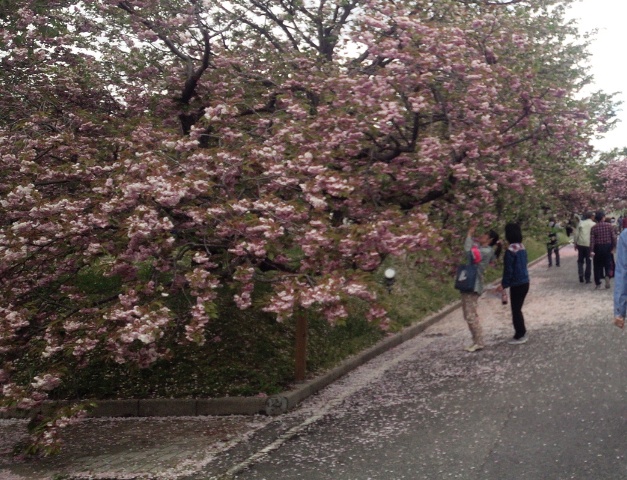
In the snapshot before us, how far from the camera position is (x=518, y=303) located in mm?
10711

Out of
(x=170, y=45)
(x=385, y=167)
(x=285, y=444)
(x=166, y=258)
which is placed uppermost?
(x=170, y=45)

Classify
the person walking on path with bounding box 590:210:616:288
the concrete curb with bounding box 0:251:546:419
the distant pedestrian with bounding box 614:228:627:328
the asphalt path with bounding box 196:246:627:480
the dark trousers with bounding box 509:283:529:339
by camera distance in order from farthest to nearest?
the person walking on path with bounding box 590:210:616:288
the dark trousers with bounding box 509:283:529:339
the concrete curb with bounding box 0:251:546:419
the distant pedestrian with bounding box 614:228:627:328
the asphalt path with bounding box 196:246:627:480

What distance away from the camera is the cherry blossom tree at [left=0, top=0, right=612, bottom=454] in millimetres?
6805

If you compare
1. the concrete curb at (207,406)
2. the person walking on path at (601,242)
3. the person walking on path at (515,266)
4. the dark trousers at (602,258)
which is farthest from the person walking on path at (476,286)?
the dark trousers at (602,258)

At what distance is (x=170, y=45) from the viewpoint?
10430 millimetres

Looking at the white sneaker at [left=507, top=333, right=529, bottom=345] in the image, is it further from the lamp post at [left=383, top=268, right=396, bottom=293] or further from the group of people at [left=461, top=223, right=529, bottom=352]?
the lamp post at [left=383, top=268, right=396, bottom=293]

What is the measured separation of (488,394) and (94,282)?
8.65m

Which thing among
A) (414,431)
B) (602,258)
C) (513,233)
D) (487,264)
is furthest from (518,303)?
(602,258)

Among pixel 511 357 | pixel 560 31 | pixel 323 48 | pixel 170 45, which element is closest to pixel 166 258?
pixel 170 45

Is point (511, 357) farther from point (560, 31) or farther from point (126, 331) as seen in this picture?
point (560, 31)

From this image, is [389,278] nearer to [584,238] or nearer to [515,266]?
[584,238]

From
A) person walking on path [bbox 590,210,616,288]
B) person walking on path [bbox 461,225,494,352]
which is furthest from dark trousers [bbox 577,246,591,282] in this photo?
→ person walking on path [bbox 461,225,494,352]

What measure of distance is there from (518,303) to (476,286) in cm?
78

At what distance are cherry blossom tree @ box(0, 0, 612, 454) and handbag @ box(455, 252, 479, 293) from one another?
2.66 ft
